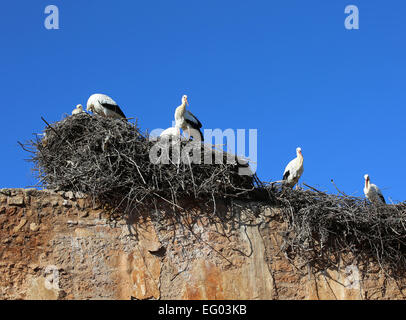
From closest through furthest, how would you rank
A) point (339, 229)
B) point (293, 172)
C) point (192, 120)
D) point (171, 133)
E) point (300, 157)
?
point (339, 229)
point (171, 133)
point (293, 172)
point (192, 120)
point (300, 157)

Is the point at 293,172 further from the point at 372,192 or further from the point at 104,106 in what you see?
the point at 104,106

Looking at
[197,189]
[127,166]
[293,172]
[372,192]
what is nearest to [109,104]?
[127,166]

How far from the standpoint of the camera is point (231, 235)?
8555mm

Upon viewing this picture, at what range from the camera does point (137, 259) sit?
8.00 metres

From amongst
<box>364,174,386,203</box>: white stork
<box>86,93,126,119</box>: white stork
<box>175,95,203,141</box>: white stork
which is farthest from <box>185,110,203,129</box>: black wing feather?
<box>364,174,386,203</box>: white stork

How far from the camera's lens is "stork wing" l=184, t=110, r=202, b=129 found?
10703 mm

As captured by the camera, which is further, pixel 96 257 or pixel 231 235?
pixel 231 235

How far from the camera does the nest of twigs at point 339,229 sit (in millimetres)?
8836

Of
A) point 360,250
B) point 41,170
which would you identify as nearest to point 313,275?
point 360,250

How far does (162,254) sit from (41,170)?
2212 mm

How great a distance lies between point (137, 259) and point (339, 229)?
3.04 m
